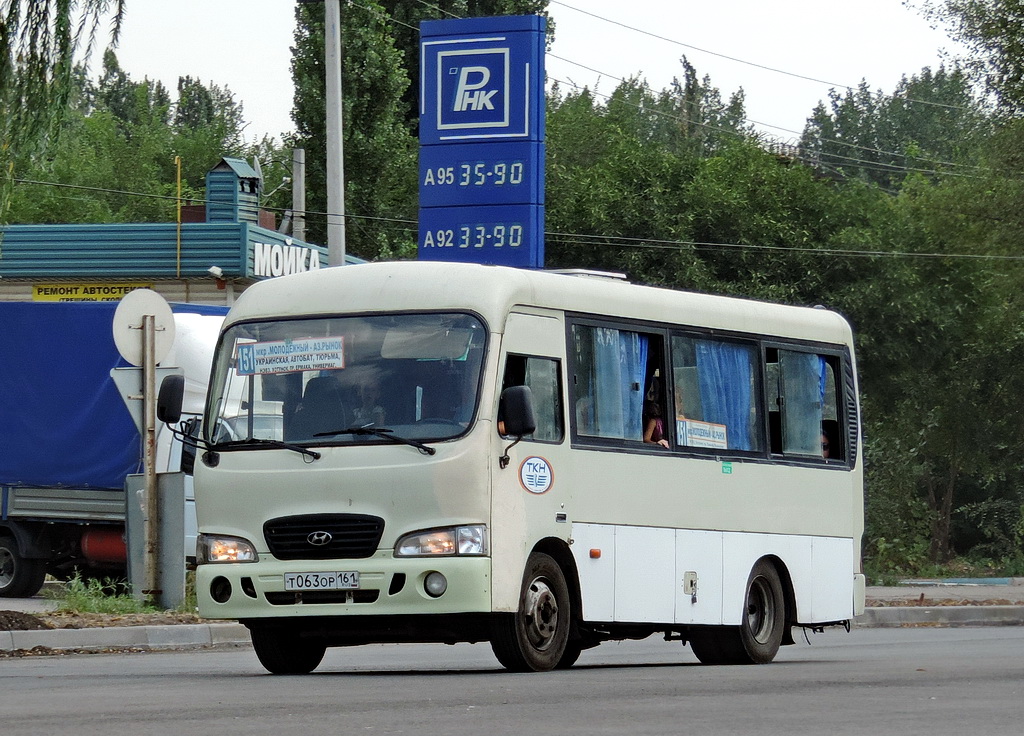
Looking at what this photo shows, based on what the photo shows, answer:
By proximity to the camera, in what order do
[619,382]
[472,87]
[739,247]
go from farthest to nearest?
[739,247]
[472,87]
[619,382]

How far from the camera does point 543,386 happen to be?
42.8ft

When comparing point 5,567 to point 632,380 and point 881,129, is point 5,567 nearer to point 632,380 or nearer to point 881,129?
point 632,380

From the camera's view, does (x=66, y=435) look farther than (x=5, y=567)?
No

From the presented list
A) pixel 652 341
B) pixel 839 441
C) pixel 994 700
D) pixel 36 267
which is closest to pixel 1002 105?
pixel 36 267

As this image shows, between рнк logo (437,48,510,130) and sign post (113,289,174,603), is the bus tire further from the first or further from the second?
рнк logo (437,48,510,130)

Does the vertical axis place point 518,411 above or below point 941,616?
above

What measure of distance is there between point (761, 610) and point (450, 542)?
158 inches

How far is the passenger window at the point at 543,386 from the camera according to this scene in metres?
12.8

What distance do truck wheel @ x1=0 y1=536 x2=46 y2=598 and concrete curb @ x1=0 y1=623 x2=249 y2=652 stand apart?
589 centimetres

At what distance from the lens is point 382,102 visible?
48.7 m

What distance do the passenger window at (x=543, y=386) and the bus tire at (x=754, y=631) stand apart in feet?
8.77

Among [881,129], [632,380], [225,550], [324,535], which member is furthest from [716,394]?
[881,129]

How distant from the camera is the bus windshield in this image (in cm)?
1239

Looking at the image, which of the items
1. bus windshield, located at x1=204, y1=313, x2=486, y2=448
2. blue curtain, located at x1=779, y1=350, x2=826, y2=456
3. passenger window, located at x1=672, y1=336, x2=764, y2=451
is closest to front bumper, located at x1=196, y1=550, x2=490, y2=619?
bus windshield, located at x1=204, y1=313, x2=486, y2=448
